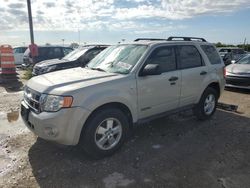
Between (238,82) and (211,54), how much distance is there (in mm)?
4004

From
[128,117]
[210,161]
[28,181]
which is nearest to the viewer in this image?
[28,181]

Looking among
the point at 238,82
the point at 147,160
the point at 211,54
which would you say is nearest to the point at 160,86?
the point at 147,160

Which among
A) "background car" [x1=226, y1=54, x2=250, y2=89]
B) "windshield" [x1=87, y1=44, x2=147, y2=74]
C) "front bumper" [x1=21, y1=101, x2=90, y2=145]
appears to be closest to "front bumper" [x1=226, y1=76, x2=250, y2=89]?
"background car" [x1=226, y1=54, x2=250, y2=89]

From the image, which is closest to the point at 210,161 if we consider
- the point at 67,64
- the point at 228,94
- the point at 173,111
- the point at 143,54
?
the point at 173,111

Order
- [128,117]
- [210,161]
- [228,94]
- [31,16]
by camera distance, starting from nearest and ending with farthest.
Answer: [210,161], [128,117], [228,94], [31,16]

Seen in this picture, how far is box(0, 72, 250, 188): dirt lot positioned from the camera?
11.6ft

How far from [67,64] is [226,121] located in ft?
20.7

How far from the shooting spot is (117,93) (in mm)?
4090

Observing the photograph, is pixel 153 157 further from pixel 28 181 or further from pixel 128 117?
pixel 28 181

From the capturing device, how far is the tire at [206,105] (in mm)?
5922

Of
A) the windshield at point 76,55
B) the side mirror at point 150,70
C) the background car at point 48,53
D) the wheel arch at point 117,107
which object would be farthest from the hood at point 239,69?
the background car at point 48,53

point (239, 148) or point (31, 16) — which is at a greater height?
point (31, 16)

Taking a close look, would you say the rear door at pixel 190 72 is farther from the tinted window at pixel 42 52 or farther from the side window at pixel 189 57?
the tinted window at pixel 42 52

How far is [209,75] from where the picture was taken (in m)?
5.89
